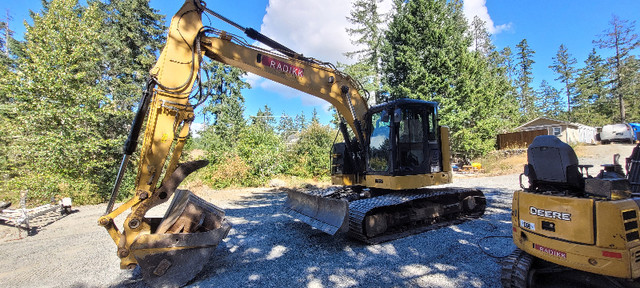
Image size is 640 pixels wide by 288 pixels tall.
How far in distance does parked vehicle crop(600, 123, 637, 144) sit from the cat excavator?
2860 centimetres

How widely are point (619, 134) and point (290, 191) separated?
3243 centimetres

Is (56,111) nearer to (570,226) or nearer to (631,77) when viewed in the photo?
(570,226)

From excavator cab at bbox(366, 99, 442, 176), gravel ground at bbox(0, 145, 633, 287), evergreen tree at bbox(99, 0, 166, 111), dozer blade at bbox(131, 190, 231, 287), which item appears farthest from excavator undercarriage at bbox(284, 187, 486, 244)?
evergreen tree at bbox(99, 0, 166, 111)

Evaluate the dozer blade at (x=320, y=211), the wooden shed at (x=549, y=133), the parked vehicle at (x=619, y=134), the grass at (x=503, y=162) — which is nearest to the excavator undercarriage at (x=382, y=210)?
the dozer blade at (x=320, y=211)

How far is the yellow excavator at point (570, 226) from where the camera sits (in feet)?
8.14

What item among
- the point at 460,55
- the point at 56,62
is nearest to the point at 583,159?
the point at 460,55

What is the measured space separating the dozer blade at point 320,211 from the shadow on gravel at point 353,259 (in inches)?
13.6

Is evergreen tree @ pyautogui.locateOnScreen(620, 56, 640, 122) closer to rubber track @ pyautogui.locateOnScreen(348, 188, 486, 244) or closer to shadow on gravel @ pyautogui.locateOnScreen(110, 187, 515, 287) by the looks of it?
shadow on gravel @ pyautogui.locateOnScreen(110, 187, 515, 287)

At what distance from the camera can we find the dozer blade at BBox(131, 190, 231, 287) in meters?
3.20

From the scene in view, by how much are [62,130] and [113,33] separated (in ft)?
37.4

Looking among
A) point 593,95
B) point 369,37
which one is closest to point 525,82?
point 593,95

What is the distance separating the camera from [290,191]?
6699mm

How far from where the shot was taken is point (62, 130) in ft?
34.4

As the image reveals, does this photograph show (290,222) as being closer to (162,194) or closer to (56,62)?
(162,194)
